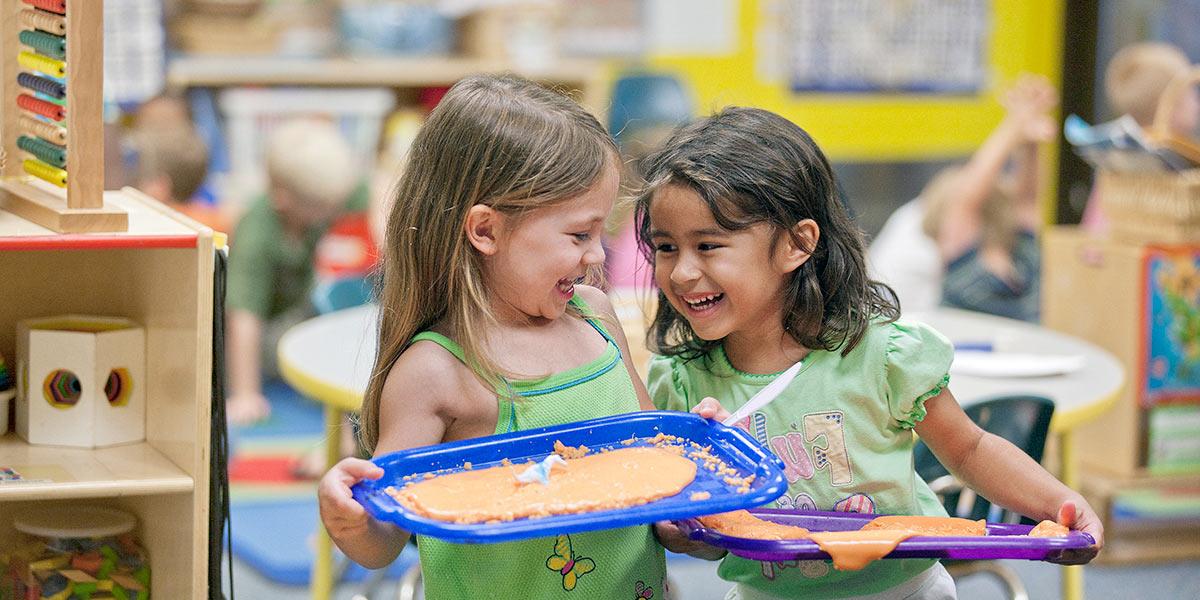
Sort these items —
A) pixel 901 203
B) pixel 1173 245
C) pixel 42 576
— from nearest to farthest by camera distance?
pixel 42 576 < pixel 1173 245 < pixel 901 203

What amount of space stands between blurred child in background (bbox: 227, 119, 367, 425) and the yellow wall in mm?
1294

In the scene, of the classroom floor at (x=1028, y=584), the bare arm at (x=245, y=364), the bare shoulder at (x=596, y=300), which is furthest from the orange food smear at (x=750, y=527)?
the bare arm at (x=245, y=364)

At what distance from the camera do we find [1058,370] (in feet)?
9.05

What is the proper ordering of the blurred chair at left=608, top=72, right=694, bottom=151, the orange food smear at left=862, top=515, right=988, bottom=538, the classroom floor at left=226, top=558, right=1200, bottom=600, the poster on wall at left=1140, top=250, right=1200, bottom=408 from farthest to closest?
the blurred chair at left=608, top=72, right=694, bottom=151, the poster on wall at left=1140, top=250, right=1200, bottom=408, the classroom floor at left=226, top=558, right=1200, bottom=600, the orange food smear at left=862, top=515, right=988, bottom=538

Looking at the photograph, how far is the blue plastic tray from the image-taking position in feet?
4.37

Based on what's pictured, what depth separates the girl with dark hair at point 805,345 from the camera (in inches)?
63.7

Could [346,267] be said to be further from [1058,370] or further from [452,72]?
[1058,370]

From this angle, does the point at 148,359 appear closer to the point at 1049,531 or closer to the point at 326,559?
the point at 326,559

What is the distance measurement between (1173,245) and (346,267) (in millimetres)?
2682

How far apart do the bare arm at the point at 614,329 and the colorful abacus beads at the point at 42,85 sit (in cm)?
72

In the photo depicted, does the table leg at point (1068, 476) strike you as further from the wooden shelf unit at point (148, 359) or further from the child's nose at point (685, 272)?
the wooden shelf unit at point (148, 359)

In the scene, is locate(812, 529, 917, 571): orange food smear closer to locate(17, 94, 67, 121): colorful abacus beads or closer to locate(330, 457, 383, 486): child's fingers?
locate(330, 457, 383, 486): child's fingers

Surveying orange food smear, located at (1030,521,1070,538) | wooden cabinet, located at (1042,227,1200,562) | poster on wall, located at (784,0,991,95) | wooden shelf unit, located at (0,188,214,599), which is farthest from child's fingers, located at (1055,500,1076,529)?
poster on wall, located at (784,0,991,95)

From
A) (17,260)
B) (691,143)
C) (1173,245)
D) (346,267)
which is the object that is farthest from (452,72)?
(691,143)
